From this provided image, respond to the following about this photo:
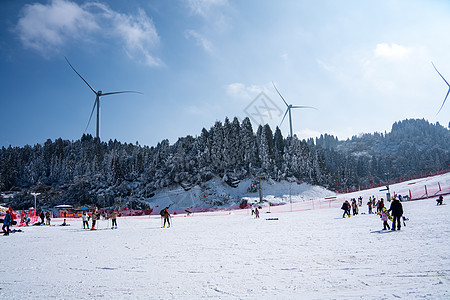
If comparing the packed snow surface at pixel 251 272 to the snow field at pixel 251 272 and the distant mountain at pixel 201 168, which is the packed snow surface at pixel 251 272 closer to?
the snow field at pixel 251 272

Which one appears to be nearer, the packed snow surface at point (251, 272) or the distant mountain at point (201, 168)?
the packed snow surface at point (251, 272)

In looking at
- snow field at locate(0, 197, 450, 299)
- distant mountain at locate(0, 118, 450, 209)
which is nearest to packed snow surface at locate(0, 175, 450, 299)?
snow field at locate(0, 197, 450, 299)

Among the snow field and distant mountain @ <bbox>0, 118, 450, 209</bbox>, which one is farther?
distant mountain @ <bbox>0, 118, 450, 209</bbox>

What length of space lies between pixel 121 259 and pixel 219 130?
8961 cm

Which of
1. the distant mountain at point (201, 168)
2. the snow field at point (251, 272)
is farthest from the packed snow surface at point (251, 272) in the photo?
the distant mountain at point (201, 168)

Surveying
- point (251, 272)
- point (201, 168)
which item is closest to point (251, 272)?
point (251, 272)

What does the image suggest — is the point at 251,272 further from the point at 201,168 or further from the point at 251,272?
the point at 201,168

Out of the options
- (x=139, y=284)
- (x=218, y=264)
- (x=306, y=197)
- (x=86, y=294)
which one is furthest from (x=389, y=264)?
(x=306, y=197)

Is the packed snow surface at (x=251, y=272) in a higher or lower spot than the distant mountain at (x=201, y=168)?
lower

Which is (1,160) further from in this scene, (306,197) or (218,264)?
(218,264)

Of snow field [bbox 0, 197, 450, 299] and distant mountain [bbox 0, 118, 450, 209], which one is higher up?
distant mountain [bbox 0, 118, 450, 209]

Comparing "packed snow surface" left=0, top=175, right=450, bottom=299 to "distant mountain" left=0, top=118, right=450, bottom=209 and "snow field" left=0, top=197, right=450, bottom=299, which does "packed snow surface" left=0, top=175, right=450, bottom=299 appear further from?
"distant mountain" left=0, top=118, right=450, bottom=209

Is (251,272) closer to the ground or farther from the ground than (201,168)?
closer to the ground

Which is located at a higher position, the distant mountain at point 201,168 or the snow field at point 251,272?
the distant mountain at point 201,168
